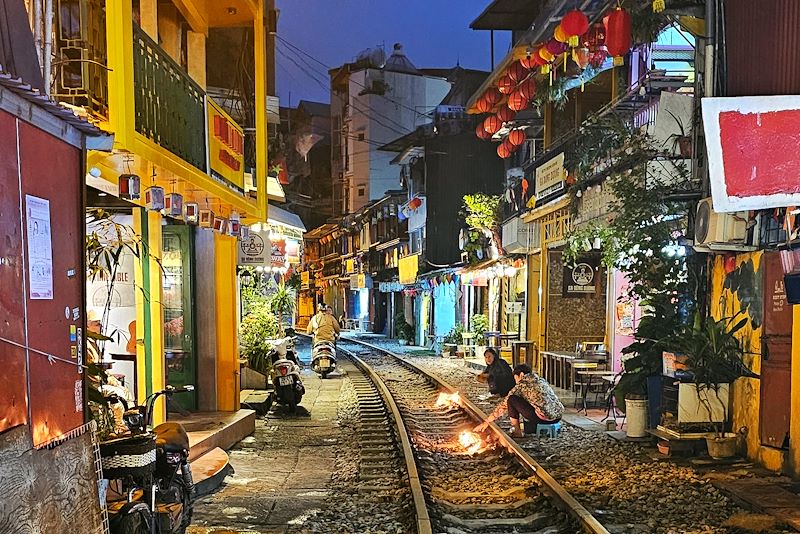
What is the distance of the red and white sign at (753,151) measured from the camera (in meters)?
4.81

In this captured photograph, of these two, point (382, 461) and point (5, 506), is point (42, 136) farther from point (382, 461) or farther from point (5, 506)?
point (382, 461)

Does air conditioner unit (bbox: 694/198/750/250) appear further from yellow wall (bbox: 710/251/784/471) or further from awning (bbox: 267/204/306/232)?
awning (bbox: 267/204/306/232)

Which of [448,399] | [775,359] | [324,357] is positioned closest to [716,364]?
[775,359]

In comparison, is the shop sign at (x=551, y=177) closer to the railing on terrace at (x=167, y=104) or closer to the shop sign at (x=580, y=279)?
the shop sign at (x=580, y=279)

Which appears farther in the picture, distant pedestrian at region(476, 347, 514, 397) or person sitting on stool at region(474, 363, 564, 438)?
distant pedestrian at region(476, 347, 514, 397)

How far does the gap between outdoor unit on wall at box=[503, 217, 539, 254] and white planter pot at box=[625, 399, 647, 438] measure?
9.77m

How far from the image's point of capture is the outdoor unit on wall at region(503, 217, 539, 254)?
19922 millimetres

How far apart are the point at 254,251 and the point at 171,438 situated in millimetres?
8656

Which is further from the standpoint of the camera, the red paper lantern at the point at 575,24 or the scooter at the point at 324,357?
the scooter at the point at 324,357

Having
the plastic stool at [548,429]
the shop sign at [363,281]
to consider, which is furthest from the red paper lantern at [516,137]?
the shop sign at [363,281]

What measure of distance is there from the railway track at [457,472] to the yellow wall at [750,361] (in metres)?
2.98

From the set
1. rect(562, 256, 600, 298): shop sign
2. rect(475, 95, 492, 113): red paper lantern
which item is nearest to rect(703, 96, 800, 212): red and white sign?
rect(475, 95, 492, 113): red paper lantern

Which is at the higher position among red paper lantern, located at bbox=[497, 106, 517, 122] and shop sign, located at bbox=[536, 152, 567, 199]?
red paper lantern, located at bbox=[497, 106, 517, 122]

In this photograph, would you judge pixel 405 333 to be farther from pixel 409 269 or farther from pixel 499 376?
pixel 499 376
